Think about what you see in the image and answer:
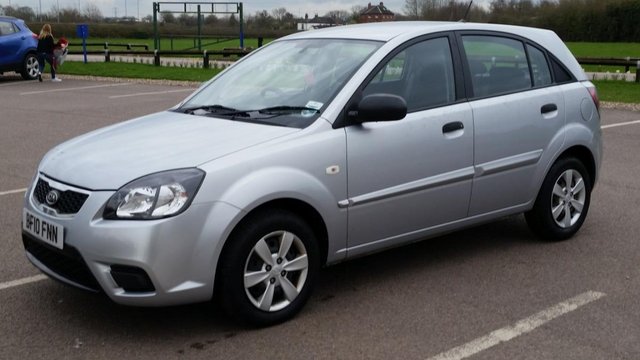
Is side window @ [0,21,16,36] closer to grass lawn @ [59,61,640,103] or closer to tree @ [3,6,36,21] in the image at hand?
grass lawn @ [59,61,640,103]

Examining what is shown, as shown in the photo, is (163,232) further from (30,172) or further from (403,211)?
(30,172)

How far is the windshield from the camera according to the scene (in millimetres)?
4543

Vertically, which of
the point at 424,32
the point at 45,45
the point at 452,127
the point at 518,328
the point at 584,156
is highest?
the point at 424,32

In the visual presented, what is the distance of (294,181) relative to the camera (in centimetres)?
408

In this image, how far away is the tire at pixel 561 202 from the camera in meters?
5.64

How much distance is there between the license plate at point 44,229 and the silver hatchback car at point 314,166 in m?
0.02

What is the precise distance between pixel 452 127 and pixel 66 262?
2488mm

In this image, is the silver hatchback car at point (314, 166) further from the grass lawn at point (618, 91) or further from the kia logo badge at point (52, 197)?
the grass lawn at point (618, 91)

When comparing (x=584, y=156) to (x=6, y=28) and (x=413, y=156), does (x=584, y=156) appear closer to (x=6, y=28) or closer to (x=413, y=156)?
(x=413, y=156)

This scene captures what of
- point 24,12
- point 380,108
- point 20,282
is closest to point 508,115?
point 380,108

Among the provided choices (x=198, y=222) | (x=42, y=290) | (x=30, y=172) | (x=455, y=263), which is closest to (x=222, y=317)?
(x=198, y=222)

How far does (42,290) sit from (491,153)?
3046mm

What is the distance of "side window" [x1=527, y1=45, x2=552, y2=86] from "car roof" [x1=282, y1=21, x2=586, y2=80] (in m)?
0.09

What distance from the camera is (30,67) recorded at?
21.5m
